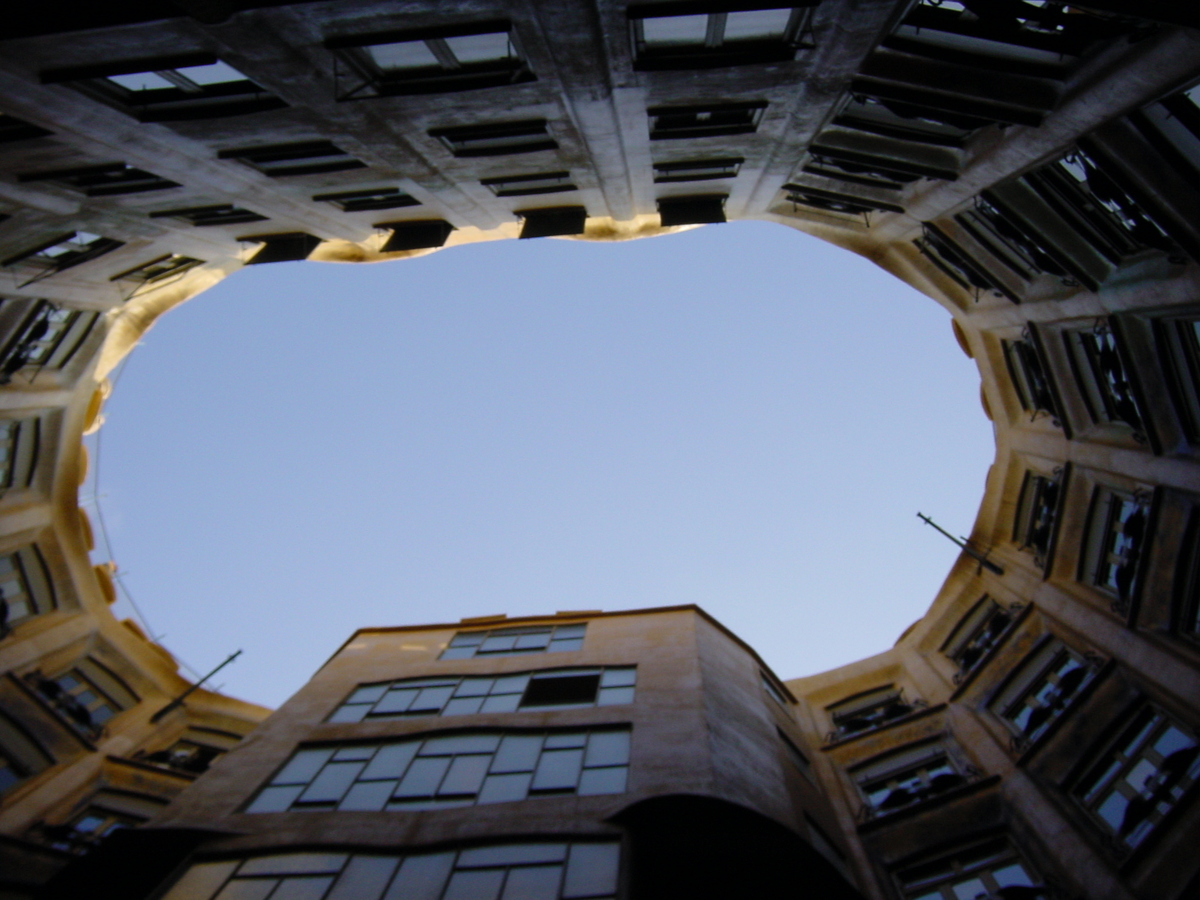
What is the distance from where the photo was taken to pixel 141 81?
40.9ft

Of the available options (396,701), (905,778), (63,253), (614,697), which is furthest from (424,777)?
(63,253)

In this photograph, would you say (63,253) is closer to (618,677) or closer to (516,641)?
(516,641)

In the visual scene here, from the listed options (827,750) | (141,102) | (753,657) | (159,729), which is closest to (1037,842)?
(827,750)

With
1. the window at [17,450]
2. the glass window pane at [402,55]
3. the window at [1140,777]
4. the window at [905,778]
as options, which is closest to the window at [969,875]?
the window at [905,778]

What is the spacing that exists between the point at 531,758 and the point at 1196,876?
11870 mm

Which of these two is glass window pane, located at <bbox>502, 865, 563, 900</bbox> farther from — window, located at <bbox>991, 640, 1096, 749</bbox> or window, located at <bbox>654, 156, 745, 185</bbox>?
window, located at <bbox>654, 156, 745, 185</bbox>

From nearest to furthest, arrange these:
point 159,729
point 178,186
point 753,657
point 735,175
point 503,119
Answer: point 503,119 < point 178,186 < point 735,175 < point 753,657 < point 159,729

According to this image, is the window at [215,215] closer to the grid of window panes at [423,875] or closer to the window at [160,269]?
the window at [160,269]

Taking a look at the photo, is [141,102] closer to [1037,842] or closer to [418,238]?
[418,238]

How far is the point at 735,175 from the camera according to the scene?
1809 centimetres

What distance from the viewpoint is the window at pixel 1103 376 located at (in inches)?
612

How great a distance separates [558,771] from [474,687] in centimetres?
514

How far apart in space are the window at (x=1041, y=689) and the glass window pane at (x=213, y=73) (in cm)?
2261

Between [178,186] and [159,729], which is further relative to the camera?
[159,729]
